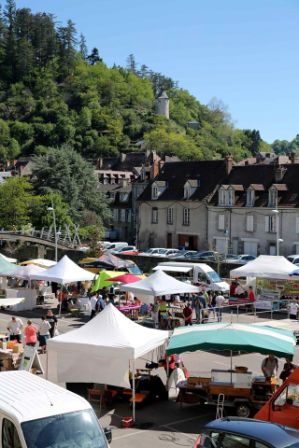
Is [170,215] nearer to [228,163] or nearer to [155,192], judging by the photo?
[155,192]

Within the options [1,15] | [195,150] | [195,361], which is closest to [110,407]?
[195,361]

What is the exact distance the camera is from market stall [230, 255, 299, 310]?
29844 mm

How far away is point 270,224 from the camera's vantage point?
5203 centimetres

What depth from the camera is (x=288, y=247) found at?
166ft

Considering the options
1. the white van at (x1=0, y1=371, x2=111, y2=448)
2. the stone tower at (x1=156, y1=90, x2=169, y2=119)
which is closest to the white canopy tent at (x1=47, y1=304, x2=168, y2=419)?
the white van at (x1=0, y1=371, x2=111, y2=448)

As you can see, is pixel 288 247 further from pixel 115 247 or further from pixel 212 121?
pixel 212 121

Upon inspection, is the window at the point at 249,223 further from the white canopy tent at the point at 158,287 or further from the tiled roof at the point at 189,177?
the white canopy tent at the point at 158,287

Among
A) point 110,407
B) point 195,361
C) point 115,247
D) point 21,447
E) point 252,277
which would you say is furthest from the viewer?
point 115,247

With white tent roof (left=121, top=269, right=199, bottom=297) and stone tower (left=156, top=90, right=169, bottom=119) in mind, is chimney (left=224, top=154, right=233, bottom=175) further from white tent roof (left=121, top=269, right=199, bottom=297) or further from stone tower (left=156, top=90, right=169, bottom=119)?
stone tower (left=156, top=90, right=169, bottom=119)

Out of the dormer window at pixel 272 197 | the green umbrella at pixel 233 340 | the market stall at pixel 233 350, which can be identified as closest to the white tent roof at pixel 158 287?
the green umbrella at pixel 233 340

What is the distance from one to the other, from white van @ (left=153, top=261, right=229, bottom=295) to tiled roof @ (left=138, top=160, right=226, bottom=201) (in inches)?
801

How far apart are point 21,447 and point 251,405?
21.5 feet

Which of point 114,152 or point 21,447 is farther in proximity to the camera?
point 114,152

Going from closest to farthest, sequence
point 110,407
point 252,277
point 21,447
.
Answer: point 21,447 → point 110,407 → point 252,277
